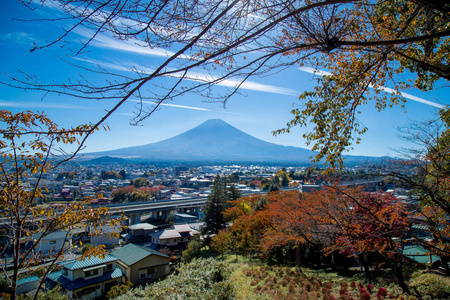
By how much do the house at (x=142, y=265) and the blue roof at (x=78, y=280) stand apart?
98 cm

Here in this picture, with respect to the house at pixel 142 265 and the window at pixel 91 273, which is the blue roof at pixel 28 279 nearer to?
the window at pixel 91 273

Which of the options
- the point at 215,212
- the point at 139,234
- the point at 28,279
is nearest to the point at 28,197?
the point at 28,279

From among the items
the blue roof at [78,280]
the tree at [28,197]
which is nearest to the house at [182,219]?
the blue roof at [78,280]

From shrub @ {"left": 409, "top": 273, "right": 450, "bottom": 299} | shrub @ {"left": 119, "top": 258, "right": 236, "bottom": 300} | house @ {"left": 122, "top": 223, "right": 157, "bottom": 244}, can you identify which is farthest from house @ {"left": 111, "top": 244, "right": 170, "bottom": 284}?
shrub @ {"left": 409, "top": 273, "right": 450, "bottom": 299}

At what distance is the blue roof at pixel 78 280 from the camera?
11.7 m

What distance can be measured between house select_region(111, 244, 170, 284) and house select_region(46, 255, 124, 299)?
3.40ft

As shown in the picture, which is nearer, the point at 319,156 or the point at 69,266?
the point at 319,156

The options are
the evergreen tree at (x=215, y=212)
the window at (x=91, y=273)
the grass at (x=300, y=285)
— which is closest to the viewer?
the grass at (x=300, y=285)

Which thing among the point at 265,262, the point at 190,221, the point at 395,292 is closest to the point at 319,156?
the point at 395,292

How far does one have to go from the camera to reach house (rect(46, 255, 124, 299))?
11.8m

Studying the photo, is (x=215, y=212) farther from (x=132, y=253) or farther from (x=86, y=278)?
(x=86, y=278)

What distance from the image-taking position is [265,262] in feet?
41.5

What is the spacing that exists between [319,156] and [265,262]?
11.0 m

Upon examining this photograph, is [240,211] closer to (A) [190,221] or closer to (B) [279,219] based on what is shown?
(B) [279,219]
